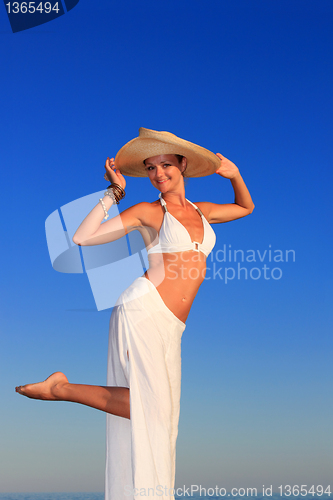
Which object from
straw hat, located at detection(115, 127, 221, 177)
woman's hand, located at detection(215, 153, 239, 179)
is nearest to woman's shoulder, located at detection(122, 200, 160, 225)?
straw hat, located at detection(115, 127, 221, 177)

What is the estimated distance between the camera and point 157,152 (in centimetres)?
386

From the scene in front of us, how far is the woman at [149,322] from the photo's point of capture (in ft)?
10.9

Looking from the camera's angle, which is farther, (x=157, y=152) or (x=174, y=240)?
(x=157, y=152)

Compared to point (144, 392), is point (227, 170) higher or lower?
higher

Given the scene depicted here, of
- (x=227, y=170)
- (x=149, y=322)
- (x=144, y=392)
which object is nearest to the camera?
(x=144, y=392)

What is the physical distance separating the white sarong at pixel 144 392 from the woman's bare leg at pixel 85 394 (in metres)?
0.11

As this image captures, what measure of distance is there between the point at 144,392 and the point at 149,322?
47 cm

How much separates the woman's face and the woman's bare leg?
5.08 feet

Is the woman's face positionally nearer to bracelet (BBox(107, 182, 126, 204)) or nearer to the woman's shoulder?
the woman's shoulder

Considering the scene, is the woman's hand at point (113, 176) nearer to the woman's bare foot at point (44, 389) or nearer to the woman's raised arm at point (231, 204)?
the woman's raised arm at point (231, 204)

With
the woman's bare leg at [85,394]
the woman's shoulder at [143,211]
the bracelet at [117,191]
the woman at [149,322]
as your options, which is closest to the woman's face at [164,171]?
the woman at [149,322]

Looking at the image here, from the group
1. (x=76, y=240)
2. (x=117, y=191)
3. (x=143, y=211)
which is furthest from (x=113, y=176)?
(x=76, y=240)

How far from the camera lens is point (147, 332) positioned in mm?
3494

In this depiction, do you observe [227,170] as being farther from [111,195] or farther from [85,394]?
[85,394]
